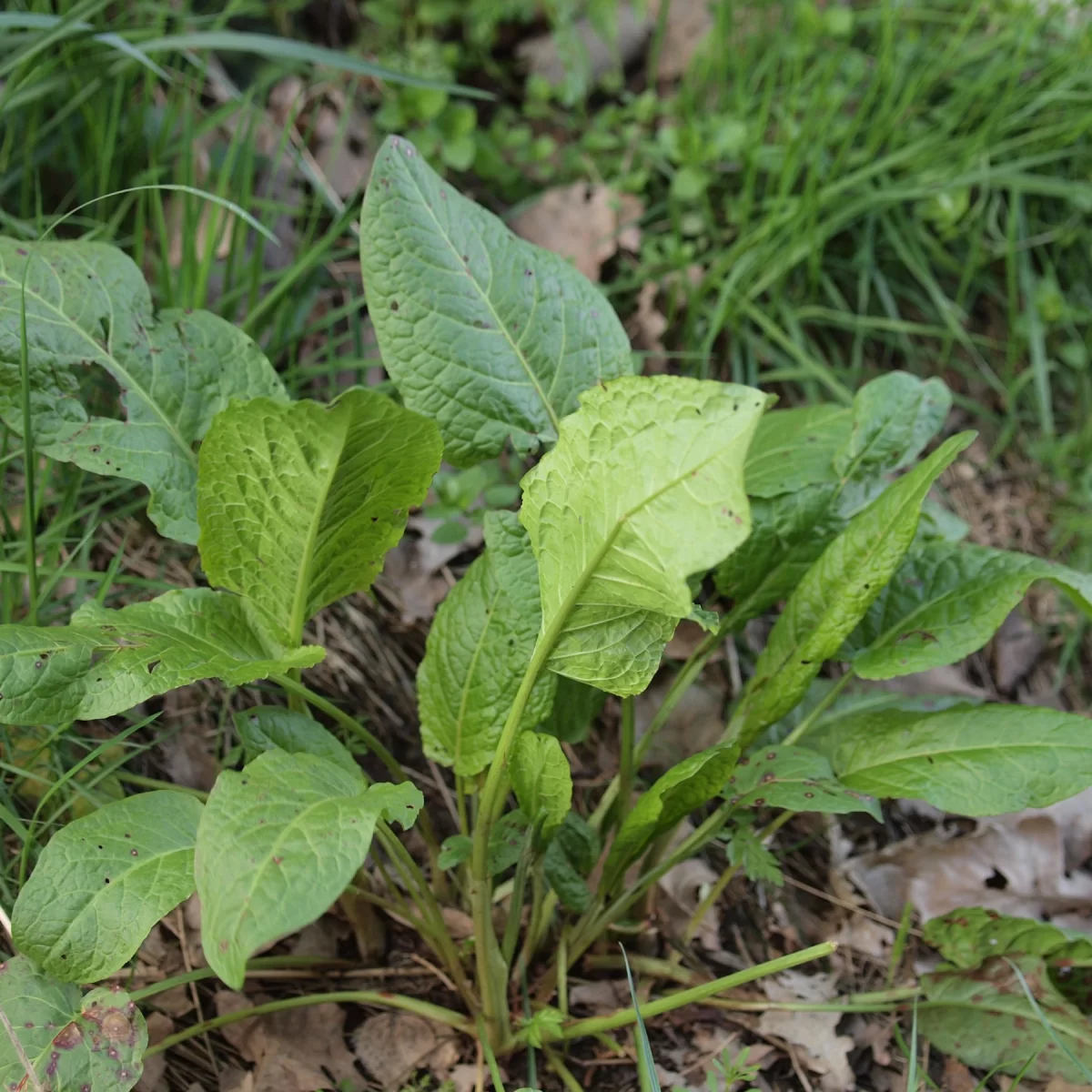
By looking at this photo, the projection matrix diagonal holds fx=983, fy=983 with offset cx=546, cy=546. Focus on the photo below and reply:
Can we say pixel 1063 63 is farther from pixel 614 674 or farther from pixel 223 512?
pixel 223 512

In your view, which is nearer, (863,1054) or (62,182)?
(863,1054)

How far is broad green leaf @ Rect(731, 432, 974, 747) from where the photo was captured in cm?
125

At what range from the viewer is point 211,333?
1.38 m

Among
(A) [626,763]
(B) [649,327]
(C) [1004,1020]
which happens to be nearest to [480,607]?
(A) [626,763]

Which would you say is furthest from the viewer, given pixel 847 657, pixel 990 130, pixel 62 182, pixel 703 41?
pixel 703 41

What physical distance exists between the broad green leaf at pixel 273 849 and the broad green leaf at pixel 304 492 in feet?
0.84

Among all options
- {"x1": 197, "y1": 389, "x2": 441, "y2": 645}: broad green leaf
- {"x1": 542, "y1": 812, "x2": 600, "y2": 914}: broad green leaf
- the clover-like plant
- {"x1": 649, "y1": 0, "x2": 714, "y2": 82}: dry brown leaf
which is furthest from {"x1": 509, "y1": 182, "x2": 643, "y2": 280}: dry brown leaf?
{"x1": 542, "y1": 812, "x2": 600, "y2": 914}: broad green leaf

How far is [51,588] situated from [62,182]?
3.22 feet

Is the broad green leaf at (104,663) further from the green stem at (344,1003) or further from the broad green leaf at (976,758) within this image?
the broad green leaf at (976,758)

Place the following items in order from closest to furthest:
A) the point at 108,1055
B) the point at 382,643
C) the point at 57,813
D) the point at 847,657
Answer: the point at 108,1055 < the point at 57,813 < the point at 847,657 < the point at 382,643

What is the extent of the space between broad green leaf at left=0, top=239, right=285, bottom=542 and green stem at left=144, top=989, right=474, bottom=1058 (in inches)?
25.0

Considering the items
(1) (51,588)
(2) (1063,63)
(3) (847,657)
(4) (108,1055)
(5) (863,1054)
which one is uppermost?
(2) (1063,63)

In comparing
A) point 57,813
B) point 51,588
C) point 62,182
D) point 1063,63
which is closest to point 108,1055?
point 57,813

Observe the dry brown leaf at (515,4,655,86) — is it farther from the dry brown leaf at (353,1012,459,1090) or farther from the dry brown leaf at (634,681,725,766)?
the dry brown leaf at (353,1012,459,1090)
